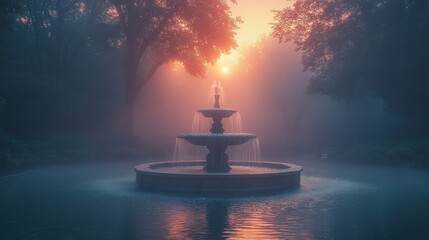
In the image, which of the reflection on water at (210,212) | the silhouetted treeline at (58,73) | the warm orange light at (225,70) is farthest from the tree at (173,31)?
the warm orange light at (225,70)

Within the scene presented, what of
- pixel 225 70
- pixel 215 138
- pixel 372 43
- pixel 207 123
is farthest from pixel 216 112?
pixel 225 70

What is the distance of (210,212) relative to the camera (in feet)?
37.0

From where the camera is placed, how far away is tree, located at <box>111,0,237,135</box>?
3116cm

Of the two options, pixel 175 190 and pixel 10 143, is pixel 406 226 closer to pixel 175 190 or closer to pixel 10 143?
pixel 175 190

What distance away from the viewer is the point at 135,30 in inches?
1235

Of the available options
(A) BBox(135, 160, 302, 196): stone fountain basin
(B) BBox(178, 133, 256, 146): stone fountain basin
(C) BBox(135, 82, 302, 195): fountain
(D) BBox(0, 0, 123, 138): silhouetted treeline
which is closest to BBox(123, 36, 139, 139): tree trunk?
(D) BBox(0, 0, 123, 138): silhouetted treeline

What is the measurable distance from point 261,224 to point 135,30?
24031 millimetres

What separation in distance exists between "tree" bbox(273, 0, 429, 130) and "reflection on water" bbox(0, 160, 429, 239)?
13.3m

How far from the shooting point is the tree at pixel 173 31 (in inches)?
1227

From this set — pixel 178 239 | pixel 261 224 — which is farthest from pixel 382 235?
pixel 178 239

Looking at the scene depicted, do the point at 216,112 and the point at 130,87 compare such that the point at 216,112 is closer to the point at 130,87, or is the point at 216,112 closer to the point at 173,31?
the point at 130,87

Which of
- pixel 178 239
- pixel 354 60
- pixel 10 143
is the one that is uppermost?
pixel 354 60

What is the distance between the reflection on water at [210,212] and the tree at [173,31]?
16.1 meters

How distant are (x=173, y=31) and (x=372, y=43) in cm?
1376
